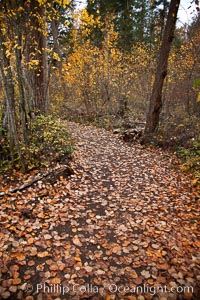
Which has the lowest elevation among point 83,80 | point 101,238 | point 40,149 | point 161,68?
point 101,238

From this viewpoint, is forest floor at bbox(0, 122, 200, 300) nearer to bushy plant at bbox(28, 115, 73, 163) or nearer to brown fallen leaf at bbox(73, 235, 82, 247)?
brown fallen leaf at bbox(73, 235, 82, 247)

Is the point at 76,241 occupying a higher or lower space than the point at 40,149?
lower

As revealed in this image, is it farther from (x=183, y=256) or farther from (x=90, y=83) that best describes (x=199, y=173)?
(x=90, y=83)

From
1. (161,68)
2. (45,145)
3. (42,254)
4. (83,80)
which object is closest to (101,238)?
(42,254)

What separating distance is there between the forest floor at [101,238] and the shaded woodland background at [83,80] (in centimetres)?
126

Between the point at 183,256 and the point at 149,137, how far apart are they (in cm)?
602

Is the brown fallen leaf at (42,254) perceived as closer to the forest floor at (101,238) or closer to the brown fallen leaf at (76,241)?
the forest floor at (101,238)

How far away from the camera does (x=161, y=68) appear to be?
27.1 ft

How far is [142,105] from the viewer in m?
14.6

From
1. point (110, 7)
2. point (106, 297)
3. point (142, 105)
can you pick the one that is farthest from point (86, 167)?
point (110, 7)

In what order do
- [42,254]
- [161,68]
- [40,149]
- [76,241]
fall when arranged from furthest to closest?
1. [161,68]
2. [40,149]
3. [76,241]
4. [42,254]

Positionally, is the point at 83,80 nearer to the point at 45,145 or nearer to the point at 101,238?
the point at 45,145

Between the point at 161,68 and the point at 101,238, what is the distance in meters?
6.99

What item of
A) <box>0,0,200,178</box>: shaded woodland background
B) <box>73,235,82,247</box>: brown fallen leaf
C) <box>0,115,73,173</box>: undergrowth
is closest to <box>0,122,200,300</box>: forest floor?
<box>73,235,82,247</box>: brown fallen leaf
